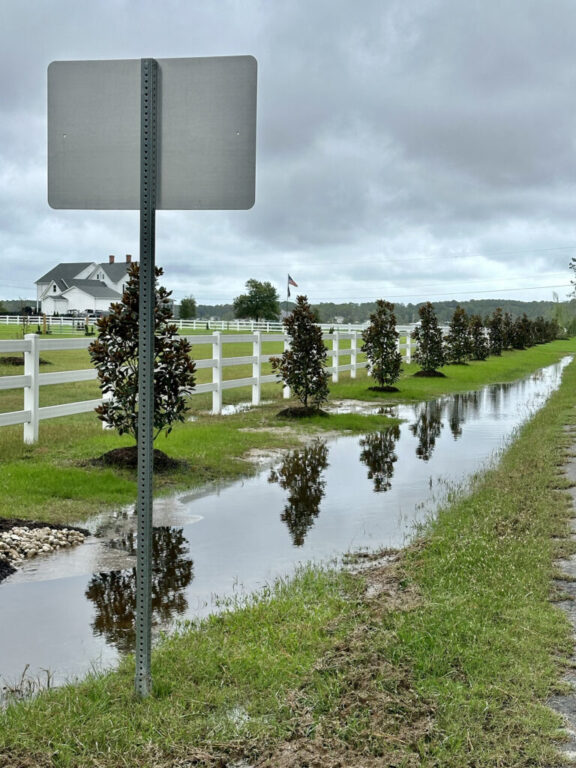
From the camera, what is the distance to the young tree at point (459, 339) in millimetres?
38706

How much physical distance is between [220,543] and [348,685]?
3.34 m

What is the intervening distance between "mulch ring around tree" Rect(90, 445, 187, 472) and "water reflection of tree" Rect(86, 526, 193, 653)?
3.26 meters

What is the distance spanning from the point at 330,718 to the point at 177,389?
23.5 feet

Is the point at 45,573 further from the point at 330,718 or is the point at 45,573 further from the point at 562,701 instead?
the point at 562,701

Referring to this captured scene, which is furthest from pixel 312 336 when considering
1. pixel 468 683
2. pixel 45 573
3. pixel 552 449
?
pixel 468 683

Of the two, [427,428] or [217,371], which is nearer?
[427,428]

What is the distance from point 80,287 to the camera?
333ft

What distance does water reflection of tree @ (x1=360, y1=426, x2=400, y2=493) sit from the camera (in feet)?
34.0

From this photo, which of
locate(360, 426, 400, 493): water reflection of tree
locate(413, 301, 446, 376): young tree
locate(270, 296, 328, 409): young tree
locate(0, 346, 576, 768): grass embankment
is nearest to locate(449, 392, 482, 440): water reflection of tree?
locate(360, 426, 400, 493): water reflection of tree

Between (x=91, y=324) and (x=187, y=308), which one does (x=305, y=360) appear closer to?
(x=91, y=324)

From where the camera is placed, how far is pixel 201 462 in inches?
434

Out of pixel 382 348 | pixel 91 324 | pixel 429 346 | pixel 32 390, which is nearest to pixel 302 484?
pixel 32 390

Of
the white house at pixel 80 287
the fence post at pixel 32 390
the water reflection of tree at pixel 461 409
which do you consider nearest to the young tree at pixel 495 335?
the water reflection of tree at pixel 461 409

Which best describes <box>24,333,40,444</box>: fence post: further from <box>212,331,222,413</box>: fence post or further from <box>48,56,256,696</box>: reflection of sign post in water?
<box>48,56,256,696</box>: reflection of sign post in water
